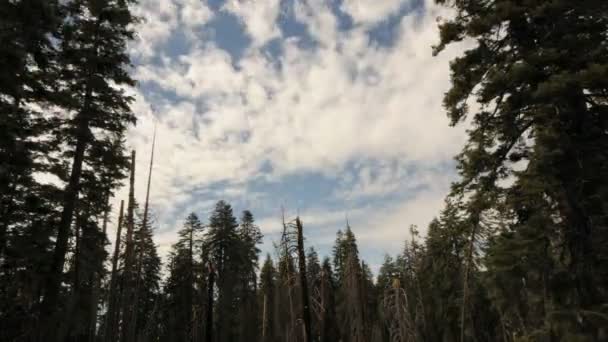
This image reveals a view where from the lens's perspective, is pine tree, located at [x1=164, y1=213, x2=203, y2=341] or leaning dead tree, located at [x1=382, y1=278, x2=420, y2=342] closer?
leaning dead tree, located at [x1=382, y1=278, x2=420, y2=342]

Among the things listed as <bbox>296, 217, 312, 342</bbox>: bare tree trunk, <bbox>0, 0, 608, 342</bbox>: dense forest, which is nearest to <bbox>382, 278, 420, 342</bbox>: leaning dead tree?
<bbox>0, 0, 608, 342</bbox>: dense forest

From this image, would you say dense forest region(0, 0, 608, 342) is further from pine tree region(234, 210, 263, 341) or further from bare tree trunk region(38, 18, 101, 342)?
pine tree region(234, 210, 263, 341)

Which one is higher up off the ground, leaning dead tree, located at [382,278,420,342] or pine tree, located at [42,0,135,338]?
pine tree, located at [42,0,135,338]

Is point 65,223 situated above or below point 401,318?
above

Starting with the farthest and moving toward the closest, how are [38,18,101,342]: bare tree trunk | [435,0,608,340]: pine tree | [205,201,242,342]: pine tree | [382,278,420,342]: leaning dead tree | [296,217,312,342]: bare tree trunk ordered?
[205,201,242,342]: pine tree → [296,217,312,342]: bare tree trunk → [382,278,420,342]: leaning dead tree → [38,18,101,342]: bare tree trunk → [435,0,608,340]: pine tree

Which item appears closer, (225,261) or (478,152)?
(478,152)

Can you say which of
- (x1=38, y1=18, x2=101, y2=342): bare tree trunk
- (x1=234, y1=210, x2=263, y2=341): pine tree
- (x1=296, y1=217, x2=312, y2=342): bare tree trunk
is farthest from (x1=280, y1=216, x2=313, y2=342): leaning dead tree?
(x1=234, y1=210, x2=263, y2=341): pine tree

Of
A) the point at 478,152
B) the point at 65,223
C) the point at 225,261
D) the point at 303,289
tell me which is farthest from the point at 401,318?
the point at 225,261

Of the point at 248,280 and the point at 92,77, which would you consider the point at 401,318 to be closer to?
the point at 92,77

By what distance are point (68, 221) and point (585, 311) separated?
49.9 ft

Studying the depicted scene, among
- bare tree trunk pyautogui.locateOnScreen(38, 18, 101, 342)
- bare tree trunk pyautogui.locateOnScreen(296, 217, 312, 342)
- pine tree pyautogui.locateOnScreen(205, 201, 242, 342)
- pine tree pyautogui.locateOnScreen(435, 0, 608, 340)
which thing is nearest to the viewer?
pine tree pyautogui.locateOnScreen(435, 0, 608, 340)

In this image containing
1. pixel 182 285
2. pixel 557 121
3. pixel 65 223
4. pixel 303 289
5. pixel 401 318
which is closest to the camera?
pixel 557 121

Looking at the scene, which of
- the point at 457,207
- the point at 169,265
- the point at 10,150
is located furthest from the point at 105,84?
the point at 169,265

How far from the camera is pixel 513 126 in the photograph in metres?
9.62
